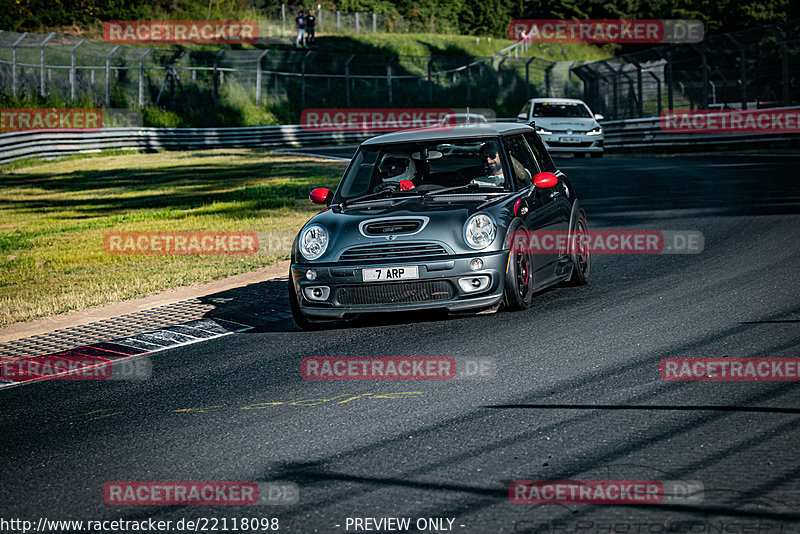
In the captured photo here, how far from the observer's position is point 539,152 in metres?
9.61

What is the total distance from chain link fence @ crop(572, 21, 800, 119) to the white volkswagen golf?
452 centimetres

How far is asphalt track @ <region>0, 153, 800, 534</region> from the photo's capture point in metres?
4.20

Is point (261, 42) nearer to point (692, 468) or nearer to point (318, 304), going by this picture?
point (318, 304)

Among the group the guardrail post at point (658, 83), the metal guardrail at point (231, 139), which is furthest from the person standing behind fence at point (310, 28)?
the guardrail post at point (658, 83)

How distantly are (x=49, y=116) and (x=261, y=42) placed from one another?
27.0 metres

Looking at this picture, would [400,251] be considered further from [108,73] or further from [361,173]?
[108,73]

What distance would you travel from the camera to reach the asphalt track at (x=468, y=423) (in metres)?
4.20

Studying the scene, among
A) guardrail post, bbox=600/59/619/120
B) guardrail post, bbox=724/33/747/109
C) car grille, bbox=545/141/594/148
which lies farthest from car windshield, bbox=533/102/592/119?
guardrail post, bbox=600/59/619/120

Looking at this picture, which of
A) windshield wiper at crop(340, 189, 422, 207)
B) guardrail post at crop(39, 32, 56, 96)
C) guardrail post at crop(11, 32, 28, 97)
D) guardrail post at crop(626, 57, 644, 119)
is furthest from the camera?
guardrail post at crop(39, 32, 56, 96)

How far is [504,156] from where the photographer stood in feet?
28.7

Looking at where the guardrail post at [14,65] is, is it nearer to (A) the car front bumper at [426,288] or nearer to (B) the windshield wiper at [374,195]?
(B) the windshield wiper at [374,195]

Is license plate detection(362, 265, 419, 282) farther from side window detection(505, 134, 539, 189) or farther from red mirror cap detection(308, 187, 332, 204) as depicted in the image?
side window detection(505, 134, 539, 189)

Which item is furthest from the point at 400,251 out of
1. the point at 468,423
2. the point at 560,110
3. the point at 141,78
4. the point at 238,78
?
the point at 238,78

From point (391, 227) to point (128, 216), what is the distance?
11119mm
